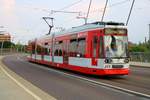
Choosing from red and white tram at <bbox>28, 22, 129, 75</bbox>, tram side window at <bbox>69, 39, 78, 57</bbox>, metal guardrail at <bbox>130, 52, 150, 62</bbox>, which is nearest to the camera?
red and white tram at <bbox>28, 22, 129, 75</bbox>

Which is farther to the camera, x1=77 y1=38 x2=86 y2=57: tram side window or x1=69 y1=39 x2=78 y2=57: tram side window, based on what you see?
x1=69 y1=39 x2=78 y2=57: tram side window

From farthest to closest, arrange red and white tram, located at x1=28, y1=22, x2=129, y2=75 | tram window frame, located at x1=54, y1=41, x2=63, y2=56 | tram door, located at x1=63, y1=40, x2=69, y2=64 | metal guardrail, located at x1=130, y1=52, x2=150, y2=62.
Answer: metal guardrail, located at x1=130, y1=52, x2=150, y2=62, tram window frame, located at x1=54, y1=41, x2=63, y2=56, tram door, located at x1=63, y1=40, x2=69, y2=64, red and white tram, located at x1=28, y1=22, x2=129, y2=75

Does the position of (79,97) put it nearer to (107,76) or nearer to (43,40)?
(107,76)

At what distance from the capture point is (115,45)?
22.6 meters

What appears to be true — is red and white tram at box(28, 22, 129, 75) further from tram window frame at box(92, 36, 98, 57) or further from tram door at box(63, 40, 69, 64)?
tram door at box(63, 40, 69, 64)

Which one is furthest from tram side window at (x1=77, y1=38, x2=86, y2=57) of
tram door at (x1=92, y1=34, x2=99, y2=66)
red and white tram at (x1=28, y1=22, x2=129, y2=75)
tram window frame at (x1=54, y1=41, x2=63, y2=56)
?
tram window frame at (x1=54, y1=41, x2=63, y2=56)

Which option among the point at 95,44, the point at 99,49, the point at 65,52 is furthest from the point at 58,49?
the point at 99,49

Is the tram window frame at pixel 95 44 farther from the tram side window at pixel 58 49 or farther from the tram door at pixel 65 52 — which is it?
the tram side window at pixel 58 49

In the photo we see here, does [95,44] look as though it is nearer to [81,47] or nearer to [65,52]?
[81,47]

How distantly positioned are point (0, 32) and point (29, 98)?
11373 cm

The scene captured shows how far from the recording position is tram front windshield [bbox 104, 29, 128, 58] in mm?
22531

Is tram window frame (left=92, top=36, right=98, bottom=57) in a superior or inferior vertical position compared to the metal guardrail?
superior

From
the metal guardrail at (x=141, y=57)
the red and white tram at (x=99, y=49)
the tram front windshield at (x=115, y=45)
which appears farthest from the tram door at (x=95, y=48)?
the metal guardrail at (x=141, y=57)

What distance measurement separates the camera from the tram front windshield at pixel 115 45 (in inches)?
887
